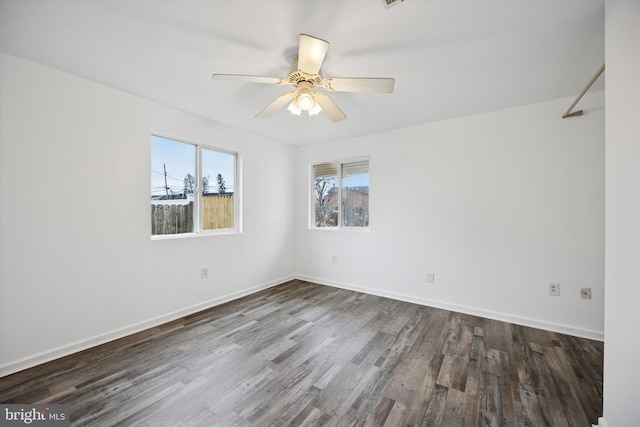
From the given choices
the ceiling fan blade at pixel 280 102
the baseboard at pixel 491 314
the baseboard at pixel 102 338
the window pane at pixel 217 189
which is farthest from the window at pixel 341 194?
the ceiling fan blade at pixel 280 102

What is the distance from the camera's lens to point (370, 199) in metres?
3.72

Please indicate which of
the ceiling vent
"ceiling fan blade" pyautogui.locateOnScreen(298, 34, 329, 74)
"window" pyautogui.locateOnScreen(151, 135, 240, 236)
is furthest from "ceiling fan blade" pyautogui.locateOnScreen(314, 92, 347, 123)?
"window" pyautogui.locateOnScreen(151, 135, 240, 236)

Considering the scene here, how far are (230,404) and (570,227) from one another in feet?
11.2

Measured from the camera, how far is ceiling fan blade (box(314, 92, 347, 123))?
6.38 feet

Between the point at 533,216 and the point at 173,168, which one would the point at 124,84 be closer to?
the point at 173,168

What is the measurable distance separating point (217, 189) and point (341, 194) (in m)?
1.94

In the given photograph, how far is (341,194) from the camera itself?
13.7 feet

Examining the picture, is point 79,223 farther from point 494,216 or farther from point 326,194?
point 494,216

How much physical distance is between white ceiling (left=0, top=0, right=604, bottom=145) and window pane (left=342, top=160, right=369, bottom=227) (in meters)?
1.50

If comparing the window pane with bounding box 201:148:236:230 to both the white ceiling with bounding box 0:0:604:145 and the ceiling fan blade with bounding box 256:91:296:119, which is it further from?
the ceiling fan blade with bounding box 256:91:296:119

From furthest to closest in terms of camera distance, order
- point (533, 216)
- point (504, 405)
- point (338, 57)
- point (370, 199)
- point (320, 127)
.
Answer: point (370, 199), point (320, 127), point (533, 216), point (338, 57), point (504, 405)

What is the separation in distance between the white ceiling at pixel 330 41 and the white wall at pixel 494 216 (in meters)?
0.47

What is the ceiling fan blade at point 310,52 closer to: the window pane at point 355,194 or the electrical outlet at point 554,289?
the window pane at point 355,194

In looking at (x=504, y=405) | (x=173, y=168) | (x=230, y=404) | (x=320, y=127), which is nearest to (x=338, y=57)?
(x=320, y=127)
